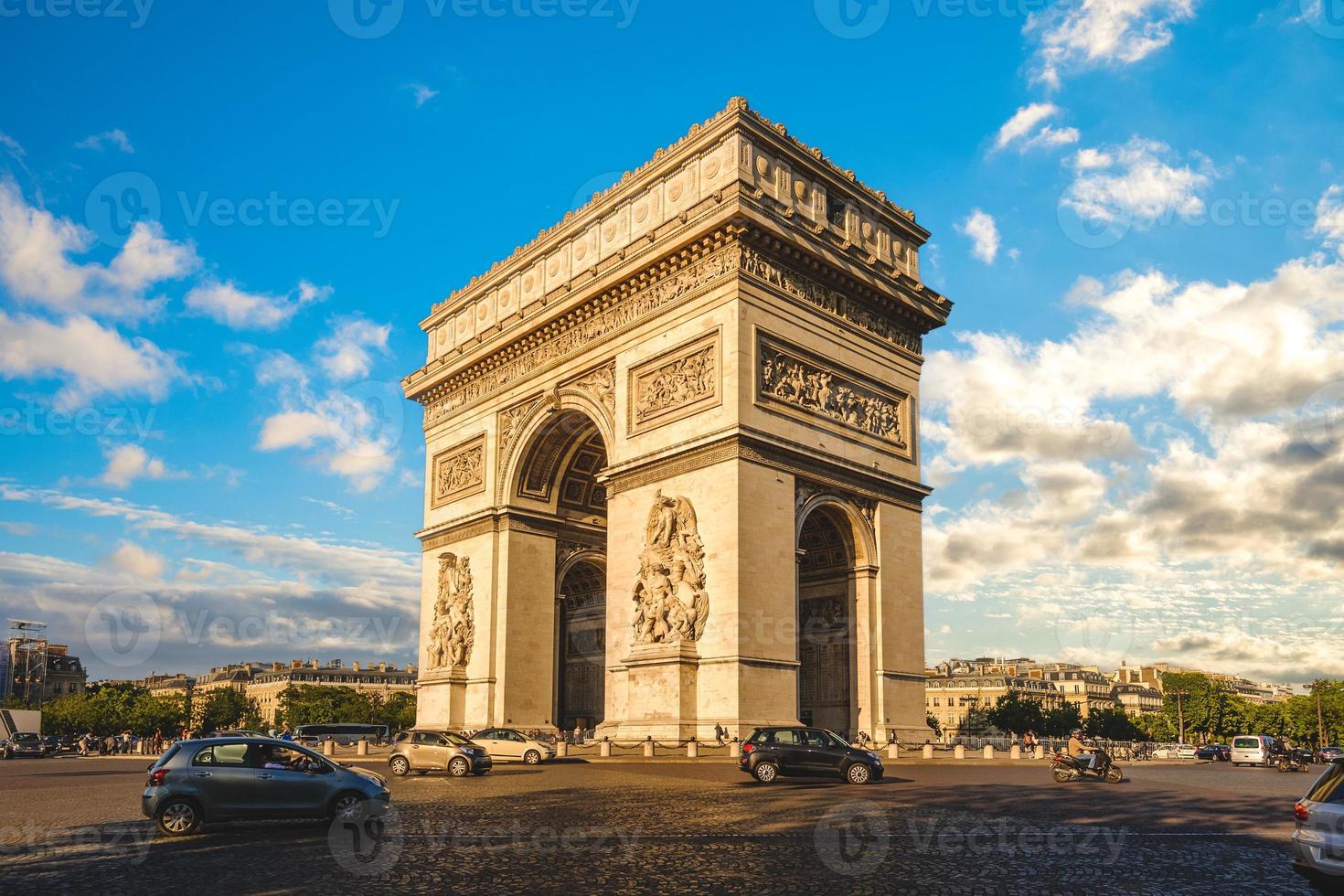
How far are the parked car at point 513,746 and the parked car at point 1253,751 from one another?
29.0m

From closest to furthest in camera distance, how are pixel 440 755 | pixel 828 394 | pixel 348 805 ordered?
1. pixel 348 805
2. pixel 440 755
3. pixel 828 394

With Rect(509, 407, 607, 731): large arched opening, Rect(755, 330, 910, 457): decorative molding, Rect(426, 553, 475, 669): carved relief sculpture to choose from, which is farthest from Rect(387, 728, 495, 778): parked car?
Rect(509, 407, 607, 731): large arched opening

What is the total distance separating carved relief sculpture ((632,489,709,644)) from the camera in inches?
1205

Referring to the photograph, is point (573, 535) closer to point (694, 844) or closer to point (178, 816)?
point (178, 816)

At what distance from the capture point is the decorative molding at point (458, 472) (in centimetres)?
4238

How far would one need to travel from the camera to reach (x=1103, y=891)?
959cm

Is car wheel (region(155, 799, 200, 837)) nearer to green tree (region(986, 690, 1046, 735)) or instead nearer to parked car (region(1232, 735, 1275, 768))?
parked car (region(1232, 735, 1275, 768))

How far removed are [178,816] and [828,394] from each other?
23539mm

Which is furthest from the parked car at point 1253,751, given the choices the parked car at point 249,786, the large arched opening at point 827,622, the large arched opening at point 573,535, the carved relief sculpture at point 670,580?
the parked car at point 249,786

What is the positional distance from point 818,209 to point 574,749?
17984mm

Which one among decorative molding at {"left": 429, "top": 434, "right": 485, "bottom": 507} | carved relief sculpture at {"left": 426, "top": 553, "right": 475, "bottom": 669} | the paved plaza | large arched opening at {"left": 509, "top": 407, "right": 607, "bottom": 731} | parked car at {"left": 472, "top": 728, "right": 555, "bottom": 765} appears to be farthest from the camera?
decorative molding at {"left": 429, "top": 434, "right": 485, "bottom": 507}

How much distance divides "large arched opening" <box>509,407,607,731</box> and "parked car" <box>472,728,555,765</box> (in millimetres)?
8520

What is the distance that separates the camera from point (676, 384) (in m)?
33.1

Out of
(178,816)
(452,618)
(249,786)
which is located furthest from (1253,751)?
(178,816)
